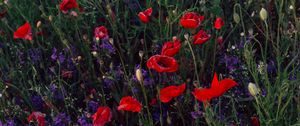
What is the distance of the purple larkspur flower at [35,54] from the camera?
195cm

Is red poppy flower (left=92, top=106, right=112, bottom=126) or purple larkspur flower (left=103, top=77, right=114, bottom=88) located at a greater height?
red poppy flower (left=92, top=106, right=112, bottom=126)

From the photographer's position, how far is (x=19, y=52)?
6.47ft

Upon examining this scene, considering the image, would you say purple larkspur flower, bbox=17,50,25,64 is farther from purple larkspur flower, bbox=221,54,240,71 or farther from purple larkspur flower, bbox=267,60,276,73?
purple larkspur flower, bbox=267,60,276,73

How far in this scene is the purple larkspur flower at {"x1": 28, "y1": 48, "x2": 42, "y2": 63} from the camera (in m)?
1.95

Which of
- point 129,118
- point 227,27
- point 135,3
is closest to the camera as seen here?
point 129,118

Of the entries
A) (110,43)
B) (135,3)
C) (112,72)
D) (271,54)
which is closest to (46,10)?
(135,3)

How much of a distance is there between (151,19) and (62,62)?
39cm

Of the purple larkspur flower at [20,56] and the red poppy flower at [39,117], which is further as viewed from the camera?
the purple larkspur flower at [20,56]

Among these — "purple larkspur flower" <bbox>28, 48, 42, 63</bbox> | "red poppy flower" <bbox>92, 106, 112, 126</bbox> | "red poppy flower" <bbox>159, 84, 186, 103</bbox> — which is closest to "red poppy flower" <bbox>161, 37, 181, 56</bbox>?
"red poppy flower" <bbox>159, 84, 186, 103</bbox>

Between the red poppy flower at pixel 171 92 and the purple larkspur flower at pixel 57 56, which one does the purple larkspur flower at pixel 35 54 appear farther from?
the red poppy flower at pixel 171 92

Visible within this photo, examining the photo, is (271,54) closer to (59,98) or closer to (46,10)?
(59,98)

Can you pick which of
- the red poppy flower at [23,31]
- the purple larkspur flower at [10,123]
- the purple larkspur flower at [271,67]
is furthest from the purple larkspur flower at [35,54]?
the purple larkspur flower at [271,67]

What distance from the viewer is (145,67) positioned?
75.7 inches

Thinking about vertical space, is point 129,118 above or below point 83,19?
below
